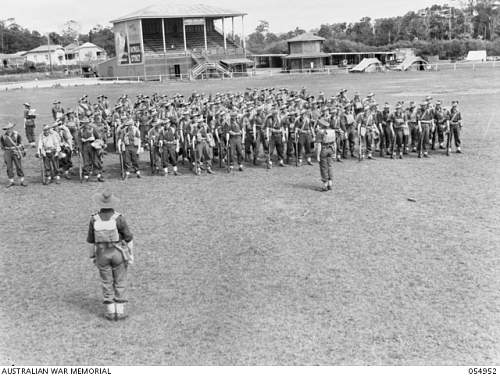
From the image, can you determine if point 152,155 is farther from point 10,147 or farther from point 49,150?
point 10,147

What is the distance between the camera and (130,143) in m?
18.1

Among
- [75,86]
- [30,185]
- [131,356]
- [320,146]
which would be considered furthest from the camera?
[75,86]

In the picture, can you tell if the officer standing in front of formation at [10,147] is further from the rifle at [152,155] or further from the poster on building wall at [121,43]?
the poster on building wall at [121,43]

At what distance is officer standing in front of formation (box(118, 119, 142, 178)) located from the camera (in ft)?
59.1

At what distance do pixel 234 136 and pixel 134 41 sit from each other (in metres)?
49.1

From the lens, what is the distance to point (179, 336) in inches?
326

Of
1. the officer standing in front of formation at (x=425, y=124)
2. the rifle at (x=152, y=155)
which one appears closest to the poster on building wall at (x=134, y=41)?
the rifle at (x=152, y=155)

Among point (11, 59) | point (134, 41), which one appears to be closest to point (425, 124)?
point (134, 41)

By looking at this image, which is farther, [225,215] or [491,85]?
[491,85]

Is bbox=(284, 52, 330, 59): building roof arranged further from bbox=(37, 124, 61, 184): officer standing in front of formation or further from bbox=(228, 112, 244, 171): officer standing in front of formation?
bbox=(37, 124, 61, 184): officer standing in front of formation

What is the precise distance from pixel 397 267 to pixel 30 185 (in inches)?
473

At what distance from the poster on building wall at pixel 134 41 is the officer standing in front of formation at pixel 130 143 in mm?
47177

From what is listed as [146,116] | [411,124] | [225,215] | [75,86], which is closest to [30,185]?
[146,116]
